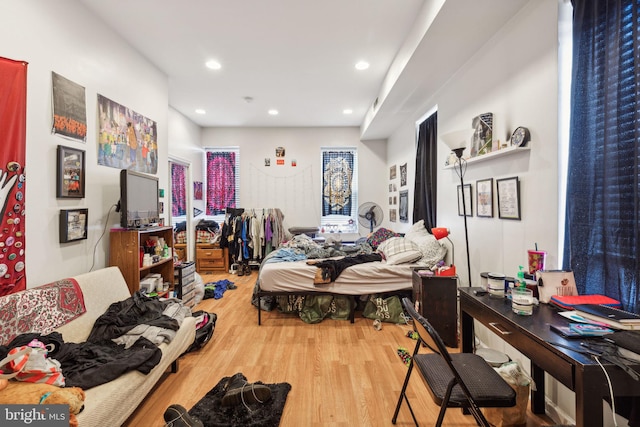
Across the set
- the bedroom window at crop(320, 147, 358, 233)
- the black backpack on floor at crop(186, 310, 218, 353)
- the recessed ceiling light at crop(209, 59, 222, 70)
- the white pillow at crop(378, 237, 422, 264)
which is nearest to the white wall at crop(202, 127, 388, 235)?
the bedroom window at crop(320, 147, 358, 233)

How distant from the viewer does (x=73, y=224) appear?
2.14 m

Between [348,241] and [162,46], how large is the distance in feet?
14.2

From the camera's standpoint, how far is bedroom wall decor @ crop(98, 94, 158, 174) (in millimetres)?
2475

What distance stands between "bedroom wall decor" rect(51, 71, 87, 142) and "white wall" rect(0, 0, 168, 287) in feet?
0.14

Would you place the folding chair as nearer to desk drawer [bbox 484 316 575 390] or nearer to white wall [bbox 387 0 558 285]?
desk drawer [bbox 484 316 575 390]

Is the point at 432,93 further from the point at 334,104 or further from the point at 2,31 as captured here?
the point at 2,31

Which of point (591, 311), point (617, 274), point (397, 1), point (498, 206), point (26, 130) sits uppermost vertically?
point (397, 1)

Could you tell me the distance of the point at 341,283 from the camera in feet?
10.1

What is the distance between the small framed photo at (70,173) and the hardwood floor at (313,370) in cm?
159

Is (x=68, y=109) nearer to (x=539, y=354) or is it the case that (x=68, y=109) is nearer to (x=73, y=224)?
(x=73, y=224)

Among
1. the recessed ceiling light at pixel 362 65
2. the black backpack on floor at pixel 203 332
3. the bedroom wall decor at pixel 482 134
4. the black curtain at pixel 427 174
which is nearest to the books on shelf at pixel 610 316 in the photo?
the bedroom wall decor at pixel 482 134

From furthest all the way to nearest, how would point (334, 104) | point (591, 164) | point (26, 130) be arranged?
point (334, 104) → point (26, 130) → point (591, 164)

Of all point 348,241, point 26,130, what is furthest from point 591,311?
point 348,241

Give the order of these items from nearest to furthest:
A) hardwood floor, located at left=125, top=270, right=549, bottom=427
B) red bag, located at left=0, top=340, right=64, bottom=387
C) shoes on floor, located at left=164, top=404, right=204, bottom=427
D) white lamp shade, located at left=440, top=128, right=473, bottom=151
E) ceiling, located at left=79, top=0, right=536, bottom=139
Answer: red bag, located at left=0, top=340, right=64, bottom=387
shoes on floor, located at left=164, top=404, right=204, bottom=427
hardwood floor, located at left=125, top=270, right=549, bottom=427
ceiling, located at left=79, top=0, right=536, bottom=139
white lamp shade, located at left=440, top=128, right=473, bottom=151
